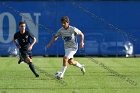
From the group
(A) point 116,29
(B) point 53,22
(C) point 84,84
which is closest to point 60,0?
(B) point 53,22

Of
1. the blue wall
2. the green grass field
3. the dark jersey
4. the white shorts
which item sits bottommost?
the blue wall

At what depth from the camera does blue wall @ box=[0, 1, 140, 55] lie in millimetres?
37062

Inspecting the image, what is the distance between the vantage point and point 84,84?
17141mm

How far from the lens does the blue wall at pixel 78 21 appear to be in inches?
1459

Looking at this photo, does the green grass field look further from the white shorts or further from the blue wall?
the blue wall

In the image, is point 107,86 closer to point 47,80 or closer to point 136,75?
point 47,80

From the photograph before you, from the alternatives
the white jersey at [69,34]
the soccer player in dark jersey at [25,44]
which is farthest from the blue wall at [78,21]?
the white jersey at [69,34]

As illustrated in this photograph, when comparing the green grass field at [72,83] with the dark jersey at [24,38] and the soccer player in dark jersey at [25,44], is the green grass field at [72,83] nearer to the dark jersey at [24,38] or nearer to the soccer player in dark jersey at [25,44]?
the soccer player in dark jersey at [25,44]

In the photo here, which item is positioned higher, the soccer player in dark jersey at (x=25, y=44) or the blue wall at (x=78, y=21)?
the soccer player in dark jersey at (x=25, y=44)

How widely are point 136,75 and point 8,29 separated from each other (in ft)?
58.8

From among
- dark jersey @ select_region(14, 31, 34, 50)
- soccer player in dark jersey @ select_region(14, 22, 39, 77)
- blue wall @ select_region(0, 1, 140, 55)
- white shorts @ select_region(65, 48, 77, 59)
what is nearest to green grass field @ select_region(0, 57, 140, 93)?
soccer player in dark jersey @ select_region(14, 22, 39, 77)

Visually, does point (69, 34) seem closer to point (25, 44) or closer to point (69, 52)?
point (69, 52)

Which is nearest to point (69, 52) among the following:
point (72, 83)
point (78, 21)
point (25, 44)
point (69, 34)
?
point (69, 34)

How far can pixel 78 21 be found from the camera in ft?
124
